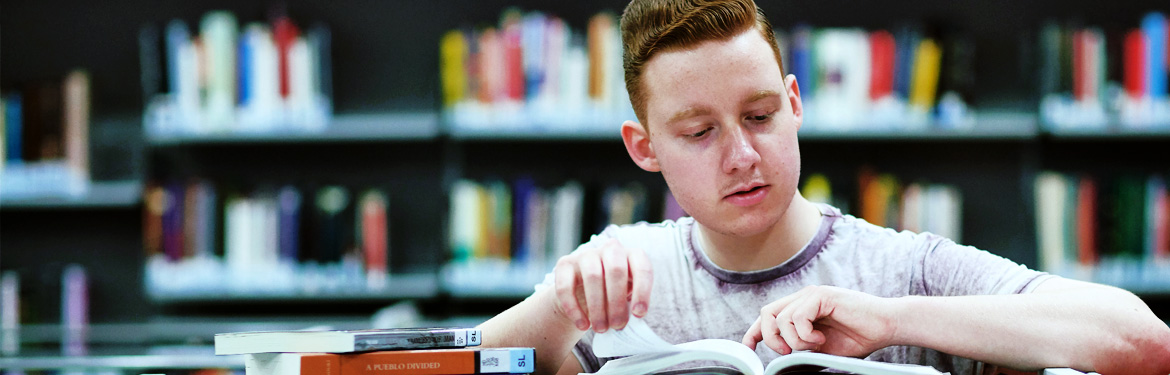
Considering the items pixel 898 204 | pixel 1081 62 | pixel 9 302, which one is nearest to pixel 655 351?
pixel 898 204

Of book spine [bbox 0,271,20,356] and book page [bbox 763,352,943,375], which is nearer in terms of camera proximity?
book page [bbox 763,352,943,375]

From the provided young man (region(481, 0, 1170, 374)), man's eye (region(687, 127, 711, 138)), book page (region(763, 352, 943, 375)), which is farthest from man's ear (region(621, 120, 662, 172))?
book page (region(763, 352, 943, 375))

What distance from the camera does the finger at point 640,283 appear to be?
855 millimetres

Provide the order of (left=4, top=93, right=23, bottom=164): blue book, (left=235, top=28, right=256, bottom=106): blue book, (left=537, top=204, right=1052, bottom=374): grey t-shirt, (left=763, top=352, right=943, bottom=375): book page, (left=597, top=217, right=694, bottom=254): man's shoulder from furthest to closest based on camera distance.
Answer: (left=4, top=93, right=23, bottom=164): blue book
(left=235, top=28, right=256, bottom=106): blue book
(left=597, top=217, right=694, bottom=254): man's shoulder
(left=537, top=204, right=1052, bottom=374): grey t-shirt
(left=763, top=352, right=943, bottom=375): book page

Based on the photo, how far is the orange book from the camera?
2.78 ft

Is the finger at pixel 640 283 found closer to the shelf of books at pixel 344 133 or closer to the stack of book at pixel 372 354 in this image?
the stack of book at pixel 372 354

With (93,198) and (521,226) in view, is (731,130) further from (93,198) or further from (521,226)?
(93,198)

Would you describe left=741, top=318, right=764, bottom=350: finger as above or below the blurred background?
below

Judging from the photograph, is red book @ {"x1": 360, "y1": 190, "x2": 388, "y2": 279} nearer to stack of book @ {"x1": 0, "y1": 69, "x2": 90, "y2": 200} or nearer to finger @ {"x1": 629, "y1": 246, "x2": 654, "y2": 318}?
stack of book @ {"x1": 0, "y1": 69, "x2": 90, "y2": 200}

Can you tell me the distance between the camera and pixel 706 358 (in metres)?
0.79

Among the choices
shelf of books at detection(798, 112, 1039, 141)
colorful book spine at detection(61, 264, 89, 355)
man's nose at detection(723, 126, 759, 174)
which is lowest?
colorful book spine at detection(61, 264, 89, 355)

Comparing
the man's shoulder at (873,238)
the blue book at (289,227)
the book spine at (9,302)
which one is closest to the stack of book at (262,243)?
the blue book at (289,227)

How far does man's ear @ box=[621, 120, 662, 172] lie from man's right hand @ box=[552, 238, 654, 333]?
0.30 m

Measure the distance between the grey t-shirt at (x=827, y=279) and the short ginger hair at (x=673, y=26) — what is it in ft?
0.78
